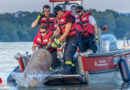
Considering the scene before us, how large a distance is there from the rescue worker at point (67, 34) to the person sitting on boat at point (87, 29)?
93cm

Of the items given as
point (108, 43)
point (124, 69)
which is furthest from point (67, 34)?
point (108, 43)

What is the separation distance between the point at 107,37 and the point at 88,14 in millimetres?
2155

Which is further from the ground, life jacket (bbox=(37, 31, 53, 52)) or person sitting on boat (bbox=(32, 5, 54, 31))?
person sitting on boat (bbox=(32, 5, 54, 31))

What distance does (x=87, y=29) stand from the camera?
47.3 feet

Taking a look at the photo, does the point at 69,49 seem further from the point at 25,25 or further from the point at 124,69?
the point at 25,25

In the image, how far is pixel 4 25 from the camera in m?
80.8

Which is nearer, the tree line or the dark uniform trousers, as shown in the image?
the dark uniform trousers

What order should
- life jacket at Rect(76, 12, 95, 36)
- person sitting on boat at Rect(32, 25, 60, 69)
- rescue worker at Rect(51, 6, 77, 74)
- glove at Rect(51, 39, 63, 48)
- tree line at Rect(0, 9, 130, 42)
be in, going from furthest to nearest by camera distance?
tree line at Rect(0, 9, 130, 42), life jacket at Rect(76, 12, 95, 36), person sitting on boat at Rect(32, 25, 60, 69), glove at Rect(51, 39, 63, 48), rescue worker at Rect(51, 6, 77, 74)

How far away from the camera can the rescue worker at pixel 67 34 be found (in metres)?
13.3

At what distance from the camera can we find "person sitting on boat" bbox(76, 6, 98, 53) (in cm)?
1438

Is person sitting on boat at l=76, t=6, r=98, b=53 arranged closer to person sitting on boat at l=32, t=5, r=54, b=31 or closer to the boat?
the boat

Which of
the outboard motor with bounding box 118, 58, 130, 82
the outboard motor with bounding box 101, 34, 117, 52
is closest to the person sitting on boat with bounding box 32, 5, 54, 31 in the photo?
the outboard motor with bounding box 101, 34, 117, 52

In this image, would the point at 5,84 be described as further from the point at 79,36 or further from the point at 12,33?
the point at 12,33

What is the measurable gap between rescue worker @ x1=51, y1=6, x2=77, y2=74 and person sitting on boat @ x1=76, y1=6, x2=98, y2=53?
3.04 ft
